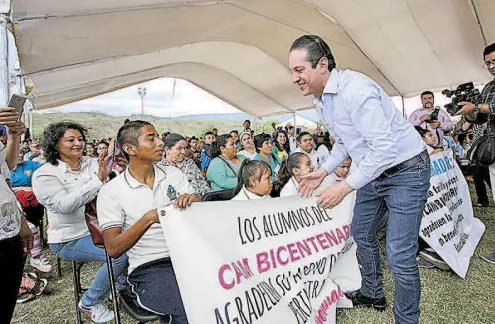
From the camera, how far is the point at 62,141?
8.96ft

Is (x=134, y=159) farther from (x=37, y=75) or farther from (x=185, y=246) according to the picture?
(x=37, y=75)

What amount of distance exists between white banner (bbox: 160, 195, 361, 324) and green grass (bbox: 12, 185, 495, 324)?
1.46 feet

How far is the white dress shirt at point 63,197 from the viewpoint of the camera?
7.65 feet

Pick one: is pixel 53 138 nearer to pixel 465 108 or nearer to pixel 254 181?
A: pixel 254 181

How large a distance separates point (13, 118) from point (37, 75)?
25.2 feet

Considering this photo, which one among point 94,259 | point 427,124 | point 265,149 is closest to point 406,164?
point 94,259

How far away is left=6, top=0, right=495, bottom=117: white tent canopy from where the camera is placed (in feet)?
21.4

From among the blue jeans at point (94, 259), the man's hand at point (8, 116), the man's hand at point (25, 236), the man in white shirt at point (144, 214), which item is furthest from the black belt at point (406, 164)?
the man's hand at point (25, 236)

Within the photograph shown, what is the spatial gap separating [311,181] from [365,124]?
64cm

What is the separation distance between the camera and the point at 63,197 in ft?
7.97

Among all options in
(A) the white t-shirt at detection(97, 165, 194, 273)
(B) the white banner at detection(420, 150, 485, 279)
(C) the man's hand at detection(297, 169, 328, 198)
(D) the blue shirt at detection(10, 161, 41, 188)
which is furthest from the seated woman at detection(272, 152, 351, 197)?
(D) the blue shirt at detection(10, 161, 41, 188)

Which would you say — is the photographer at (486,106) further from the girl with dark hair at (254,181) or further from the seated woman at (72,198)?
the seated woman at (72,198)

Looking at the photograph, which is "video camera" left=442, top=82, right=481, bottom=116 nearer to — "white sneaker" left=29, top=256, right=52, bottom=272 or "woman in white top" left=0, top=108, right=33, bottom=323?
"woman in white top" left=0, top=108, right=33, bottom=323

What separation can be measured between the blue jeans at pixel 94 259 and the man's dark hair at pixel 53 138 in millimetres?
653
